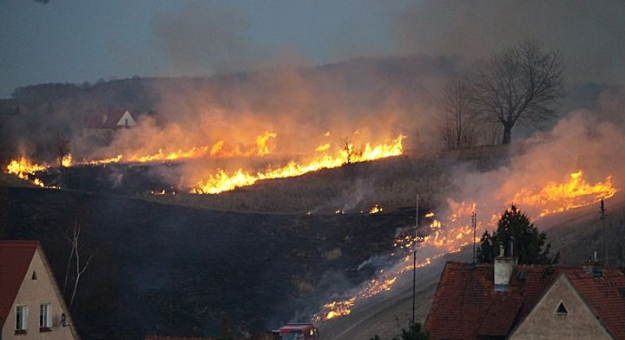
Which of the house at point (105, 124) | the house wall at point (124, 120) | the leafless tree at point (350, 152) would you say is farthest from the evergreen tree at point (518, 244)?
the house wall at point (124, 120)

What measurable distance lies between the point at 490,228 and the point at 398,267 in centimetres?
531

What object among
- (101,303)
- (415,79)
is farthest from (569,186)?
(415,79)

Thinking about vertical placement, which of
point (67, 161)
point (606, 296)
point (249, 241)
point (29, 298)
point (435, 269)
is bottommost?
point (606, 296)

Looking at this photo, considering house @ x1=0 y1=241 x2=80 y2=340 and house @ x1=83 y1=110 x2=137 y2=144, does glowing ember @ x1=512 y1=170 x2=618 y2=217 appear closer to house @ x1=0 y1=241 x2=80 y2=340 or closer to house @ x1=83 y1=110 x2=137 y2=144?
house @ x1=0 y1=241 x2=80 y2=340

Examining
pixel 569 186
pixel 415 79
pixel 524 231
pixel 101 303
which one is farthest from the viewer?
pixel 415 79

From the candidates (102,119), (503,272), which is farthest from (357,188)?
(102,119)

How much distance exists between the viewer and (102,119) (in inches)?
5049

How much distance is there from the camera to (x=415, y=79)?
147 m

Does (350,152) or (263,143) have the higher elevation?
(263,143)

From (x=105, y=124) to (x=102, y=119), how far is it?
10.8 ft

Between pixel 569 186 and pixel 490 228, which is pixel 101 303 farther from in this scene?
pixel 569 186

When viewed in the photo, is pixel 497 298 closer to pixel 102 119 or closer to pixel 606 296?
pixel 606 296

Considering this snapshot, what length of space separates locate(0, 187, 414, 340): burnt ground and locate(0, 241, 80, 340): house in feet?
43.8

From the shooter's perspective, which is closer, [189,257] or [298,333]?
[298,333]
